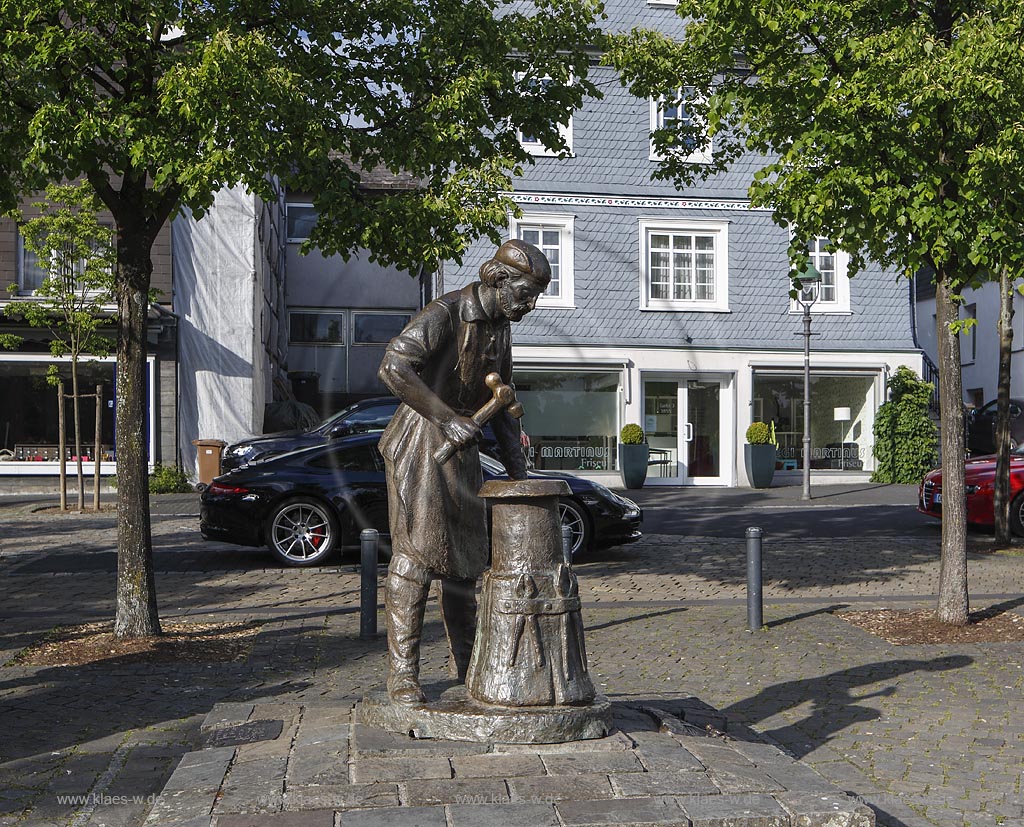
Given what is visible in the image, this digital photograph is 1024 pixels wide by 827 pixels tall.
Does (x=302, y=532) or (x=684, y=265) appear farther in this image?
(x=684, y=265)

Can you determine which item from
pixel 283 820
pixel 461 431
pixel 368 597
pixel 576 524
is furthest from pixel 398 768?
pixel 576 524

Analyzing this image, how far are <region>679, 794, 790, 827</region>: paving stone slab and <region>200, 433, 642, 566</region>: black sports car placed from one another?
769cm

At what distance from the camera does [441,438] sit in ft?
15.4

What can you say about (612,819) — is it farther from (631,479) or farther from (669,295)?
(669,295)

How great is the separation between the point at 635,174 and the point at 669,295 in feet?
9.03

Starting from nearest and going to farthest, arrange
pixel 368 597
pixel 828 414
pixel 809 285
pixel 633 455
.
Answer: pixel 368 597 < pixel 809 285 < pixel 633 455 < pixel 828 414

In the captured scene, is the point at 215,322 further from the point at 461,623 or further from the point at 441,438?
the point at 441,438

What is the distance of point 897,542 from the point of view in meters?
14.1

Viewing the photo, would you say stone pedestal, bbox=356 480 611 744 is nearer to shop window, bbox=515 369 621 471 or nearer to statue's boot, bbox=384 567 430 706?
statue's boot, bbox=384 567 430 706

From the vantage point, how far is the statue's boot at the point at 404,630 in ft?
15.3

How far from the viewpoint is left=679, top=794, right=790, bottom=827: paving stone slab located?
3.68 meters

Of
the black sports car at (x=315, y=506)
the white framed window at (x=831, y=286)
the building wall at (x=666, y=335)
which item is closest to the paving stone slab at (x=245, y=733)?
the black sports car at (x=315, y=506)

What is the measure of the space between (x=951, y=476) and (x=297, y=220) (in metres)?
32.1

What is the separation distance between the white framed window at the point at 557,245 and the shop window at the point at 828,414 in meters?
4.81
